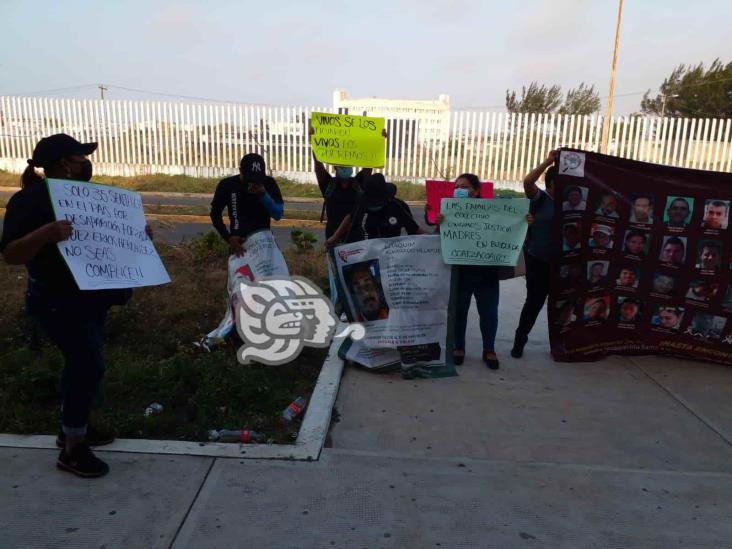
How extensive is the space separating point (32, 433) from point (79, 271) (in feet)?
4.16

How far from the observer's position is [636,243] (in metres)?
4.43

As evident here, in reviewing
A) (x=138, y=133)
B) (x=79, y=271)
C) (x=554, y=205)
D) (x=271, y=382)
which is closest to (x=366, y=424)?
(x=271, y=382)

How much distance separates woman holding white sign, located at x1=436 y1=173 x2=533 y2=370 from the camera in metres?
4.43

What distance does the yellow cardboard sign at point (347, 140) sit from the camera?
5129 millimetres

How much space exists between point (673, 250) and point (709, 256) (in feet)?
0.89

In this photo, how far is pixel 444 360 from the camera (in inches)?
171

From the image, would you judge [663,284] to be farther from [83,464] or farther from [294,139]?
[294,139]

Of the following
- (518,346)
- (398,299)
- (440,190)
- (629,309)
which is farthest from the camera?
(440,190)

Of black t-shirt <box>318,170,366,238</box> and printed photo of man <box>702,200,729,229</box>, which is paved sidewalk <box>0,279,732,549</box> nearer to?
printed photo of man <box>702,200,729,229</box>

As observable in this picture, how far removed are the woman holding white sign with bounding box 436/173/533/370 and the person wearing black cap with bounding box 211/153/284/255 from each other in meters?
1.52

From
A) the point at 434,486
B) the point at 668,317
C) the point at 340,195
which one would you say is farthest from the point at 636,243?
the point at 434,486

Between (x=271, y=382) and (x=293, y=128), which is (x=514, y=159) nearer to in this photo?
(x=293, y=128)

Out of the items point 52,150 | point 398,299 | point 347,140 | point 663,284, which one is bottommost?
point 398,299

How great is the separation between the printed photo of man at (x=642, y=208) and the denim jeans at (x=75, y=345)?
389cm
